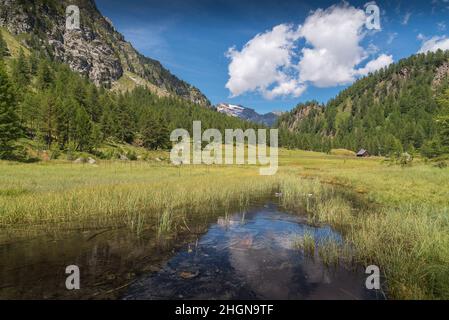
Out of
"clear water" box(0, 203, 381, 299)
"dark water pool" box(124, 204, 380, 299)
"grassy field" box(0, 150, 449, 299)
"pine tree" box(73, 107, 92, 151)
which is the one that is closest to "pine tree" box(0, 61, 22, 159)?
"pine tree" box(73, 107, 92, 151)

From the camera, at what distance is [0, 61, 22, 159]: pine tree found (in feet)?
151

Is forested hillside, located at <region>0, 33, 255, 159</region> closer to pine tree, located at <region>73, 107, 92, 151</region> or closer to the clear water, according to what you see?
pine tree, located at <region>73, 107, 92, 151</region>

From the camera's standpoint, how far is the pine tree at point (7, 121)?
4606 cm

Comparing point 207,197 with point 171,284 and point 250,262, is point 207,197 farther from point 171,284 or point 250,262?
point 171,284

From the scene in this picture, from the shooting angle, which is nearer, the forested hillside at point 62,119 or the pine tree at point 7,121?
the pine tree at point 7,121

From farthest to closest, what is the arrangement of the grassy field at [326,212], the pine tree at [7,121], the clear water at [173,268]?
1. the pine tree at [7,121]
2. the grassy field at [326,212]
3. the clear water at [173,268]

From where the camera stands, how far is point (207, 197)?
25938 mm

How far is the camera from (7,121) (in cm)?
4878

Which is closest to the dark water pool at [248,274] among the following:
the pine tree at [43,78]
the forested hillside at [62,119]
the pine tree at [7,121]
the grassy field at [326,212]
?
the grassy field at [326,212]

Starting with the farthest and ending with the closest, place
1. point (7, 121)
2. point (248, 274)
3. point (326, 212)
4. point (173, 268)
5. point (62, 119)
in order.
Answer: point (62, 119), point (7, 121), point (326, 212), point (173, 268), point (248, 274)

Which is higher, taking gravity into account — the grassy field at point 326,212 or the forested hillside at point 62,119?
the forested hillside at point 62,119

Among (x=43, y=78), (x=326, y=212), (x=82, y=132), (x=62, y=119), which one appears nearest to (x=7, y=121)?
(x=82, y=132)

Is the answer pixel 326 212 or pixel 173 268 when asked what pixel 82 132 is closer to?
pixel 326 212

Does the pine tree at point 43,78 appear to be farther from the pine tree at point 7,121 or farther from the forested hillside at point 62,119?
the pine tree at point 7,121
